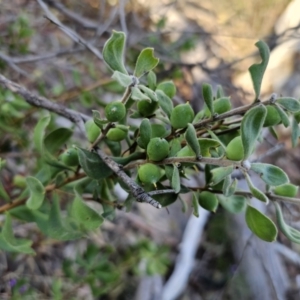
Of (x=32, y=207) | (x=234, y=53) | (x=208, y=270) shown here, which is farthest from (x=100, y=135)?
(x=234, y=53)

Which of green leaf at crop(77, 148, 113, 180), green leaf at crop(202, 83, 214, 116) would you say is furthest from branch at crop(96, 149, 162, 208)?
green leaf at crop(202, 83, 214, 116)

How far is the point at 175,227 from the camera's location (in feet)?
5.16

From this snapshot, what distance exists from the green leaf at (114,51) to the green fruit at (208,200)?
0.17m

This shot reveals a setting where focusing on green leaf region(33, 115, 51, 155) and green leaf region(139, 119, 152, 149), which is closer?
green leaf region(139, 119, 152, 149)

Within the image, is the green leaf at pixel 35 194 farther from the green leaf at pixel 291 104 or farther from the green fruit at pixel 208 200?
the green leaf at pixel 291 104

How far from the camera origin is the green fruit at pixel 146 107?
0.49 metres

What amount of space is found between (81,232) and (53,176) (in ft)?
0.35

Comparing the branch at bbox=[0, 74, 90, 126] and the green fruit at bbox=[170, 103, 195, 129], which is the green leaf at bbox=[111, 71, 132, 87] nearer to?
the green fruit at bbox=[170, 103, 195, 129]

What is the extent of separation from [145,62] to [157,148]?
9 centimetres

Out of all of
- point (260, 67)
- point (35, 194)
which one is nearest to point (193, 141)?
point (260, 67)

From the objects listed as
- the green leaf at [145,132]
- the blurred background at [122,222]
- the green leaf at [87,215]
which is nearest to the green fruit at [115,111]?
the green leaf at [145,132]

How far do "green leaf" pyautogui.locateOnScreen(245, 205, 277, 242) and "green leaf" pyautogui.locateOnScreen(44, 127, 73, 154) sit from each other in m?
0.27

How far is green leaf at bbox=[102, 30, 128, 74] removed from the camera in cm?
43

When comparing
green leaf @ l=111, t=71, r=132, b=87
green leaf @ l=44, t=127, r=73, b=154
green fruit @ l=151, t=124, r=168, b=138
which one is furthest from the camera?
green leaf @ l=44, t=127, r=73, b=154
